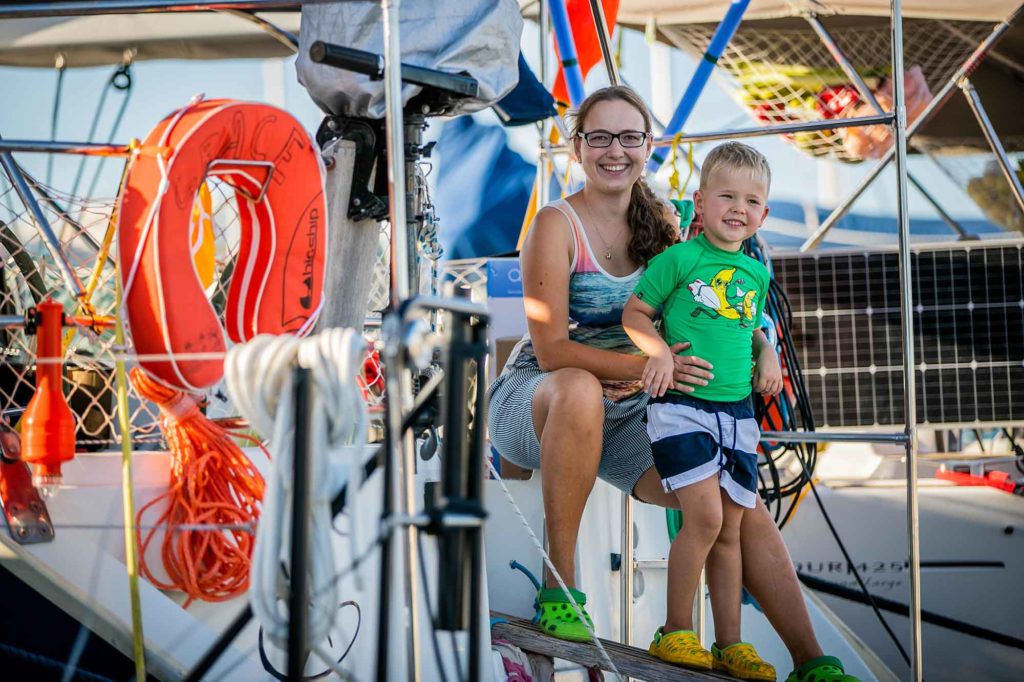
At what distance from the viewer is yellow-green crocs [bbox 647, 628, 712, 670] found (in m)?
2.43

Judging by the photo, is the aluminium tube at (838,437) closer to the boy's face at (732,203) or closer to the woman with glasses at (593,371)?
the woman with glasses at (593,371)

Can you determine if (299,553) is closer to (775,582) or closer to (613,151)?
(775,582)

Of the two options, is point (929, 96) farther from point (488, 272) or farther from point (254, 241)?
point (254, 241)

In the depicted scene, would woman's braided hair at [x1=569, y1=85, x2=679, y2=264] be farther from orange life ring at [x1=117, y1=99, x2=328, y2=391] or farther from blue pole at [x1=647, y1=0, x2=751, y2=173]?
blue pole at [x1=647, y1=0, x2=751, y2=173]

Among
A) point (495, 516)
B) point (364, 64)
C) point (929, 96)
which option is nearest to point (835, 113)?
point (929, 96)

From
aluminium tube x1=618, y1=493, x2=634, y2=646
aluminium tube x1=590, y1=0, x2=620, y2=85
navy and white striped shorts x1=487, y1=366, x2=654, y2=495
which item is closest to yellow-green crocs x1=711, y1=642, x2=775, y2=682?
navy and white striped shorts x1=487, y1=366, x2=654, y2=495

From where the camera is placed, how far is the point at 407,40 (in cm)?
280

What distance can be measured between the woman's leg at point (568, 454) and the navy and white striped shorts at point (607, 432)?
16 centimetres

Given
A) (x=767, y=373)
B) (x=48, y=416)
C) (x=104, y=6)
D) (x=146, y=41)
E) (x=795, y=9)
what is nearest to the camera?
(x=104, y=6)

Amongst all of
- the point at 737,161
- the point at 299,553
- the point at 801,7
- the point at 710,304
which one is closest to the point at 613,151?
the point at 737,161

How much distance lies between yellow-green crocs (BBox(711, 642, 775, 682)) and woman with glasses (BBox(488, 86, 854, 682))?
0.11 meters

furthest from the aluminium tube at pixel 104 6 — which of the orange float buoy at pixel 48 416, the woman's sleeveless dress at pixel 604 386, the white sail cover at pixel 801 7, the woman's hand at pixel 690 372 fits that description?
the white sail cover at pixel 801 7

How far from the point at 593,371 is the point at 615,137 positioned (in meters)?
0.60

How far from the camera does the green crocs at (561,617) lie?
2.53 meters
